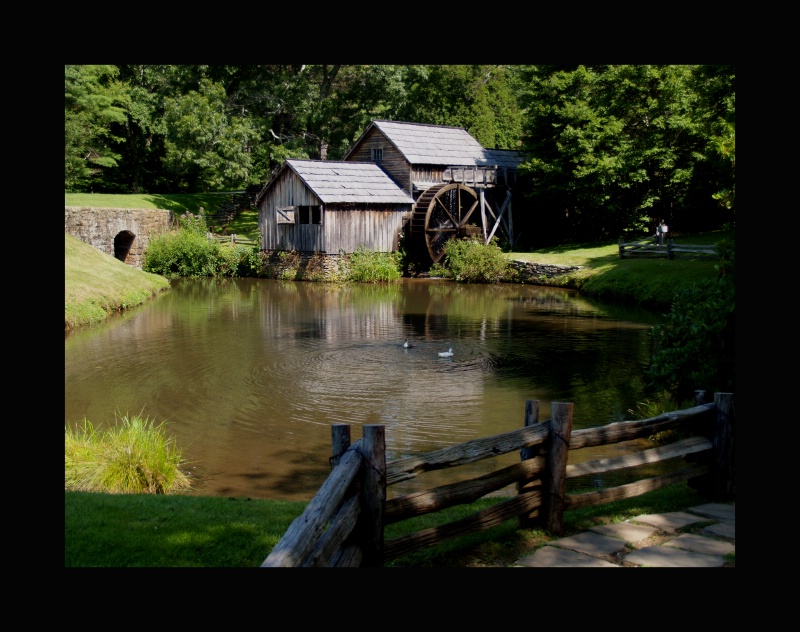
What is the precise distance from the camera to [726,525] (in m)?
6.70

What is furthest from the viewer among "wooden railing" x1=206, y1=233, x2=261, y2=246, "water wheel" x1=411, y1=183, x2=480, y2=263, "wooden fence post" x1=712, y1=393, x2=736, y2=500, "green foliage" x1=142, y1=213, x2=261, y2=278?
"wooden railing" x1=206, y1=233, x2=261, y2=246

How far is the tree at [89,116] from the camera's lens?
135 feet

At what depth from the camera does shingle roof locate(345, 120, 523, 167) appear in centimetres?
3769

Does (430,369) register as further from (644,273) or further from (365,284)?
(365,284)

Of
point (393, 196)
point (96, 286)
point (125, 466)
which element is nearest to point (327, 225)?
point (393, 196)

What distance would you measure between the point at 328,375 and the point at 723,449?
29.5ft

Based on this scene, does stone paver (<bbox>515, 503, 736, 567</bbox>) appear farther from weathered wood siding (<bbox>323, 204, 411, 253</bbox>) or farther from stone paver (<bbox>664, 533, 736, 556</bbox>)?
weathered wood siding (<bbox>323, 204, 411, 253</bbox>)

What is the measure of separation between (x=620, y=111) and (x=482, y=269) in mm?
9844

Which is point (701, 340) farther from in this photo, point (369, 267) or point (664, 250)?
point (369, 267)

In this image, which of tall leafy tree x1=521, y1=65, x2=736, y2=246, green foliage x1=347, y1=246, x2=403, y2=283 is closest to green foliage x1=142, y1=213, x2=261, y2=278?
green foliage x1=347, y1=246, x2=403, y2=283

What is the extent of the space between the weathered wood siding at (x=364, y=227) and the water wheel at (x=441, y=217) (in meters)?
1.01

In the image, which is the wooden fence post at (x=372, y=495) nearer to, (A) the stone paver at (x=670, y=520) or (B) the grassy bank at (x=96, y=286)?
(A) the stone paver at (x=670, y=520)

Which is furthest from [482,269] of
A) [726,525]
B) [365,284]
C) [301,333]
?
[726,525]

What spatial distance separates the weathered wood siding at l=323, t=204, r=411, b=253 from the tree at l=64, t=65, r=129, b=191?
14214mm
